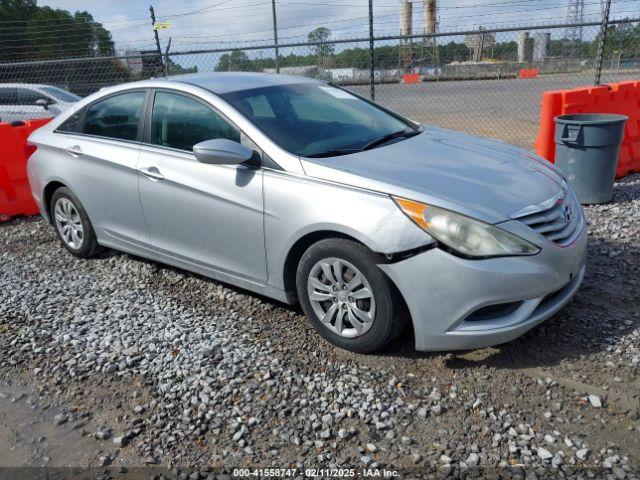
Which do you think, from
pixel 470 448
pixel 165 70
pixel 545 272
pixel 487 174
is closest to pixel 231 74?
pixel 487 174

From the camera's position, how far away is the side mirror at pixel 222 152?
11.6ft

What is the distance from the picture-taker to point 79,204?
16.3 feet

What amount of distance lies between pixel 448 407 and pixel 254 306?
5.60 feet

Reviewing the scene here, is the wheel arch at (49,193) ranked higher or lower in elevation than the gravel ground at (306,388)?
higher

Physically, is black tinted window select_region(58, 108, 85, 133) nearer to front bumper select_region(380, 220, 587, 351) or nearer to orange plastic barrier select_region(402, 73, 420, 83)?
front bumper select_region(380, 220, 587, 351)

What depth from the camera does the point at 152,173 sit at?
13.6 feet

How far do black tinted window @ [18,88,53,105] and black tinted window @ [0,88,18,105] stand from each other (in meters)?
0.13

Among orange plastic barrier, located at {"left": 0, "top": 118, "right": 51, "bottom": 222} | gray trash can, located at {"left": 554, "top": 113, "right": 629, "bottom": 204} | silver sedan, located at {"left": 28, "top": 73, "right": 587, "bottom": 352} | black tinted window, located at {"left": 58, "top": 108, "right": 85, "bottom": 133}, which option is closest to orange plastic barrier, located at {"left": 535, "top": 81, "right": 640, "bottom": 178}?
gray trash can, located at {"left": 554, "top": 113, "right": 629, "bottom": 204}

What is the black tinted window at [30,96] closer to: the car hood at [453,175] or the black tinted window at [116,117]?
the black tinted window at [116,117]

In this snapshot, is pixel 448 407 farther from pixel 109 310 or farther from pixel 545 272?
pixel 109 310

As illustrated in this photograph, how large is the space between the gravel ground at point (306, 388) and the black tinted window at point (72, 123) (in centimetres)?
159

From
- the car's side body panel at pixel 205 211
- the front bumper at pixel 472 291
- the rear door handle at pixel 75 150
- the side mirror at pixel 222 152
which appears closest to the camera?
the front bumper at pixel 472 291

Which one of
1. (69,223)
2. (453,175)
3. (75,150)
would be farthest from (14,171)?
(453,175)

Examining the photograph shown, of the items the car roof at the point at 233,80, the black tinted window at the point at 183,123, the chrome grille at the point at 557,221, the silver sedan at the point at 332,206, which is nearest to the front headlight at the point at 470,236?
the silver sedan at the point at 332,206
